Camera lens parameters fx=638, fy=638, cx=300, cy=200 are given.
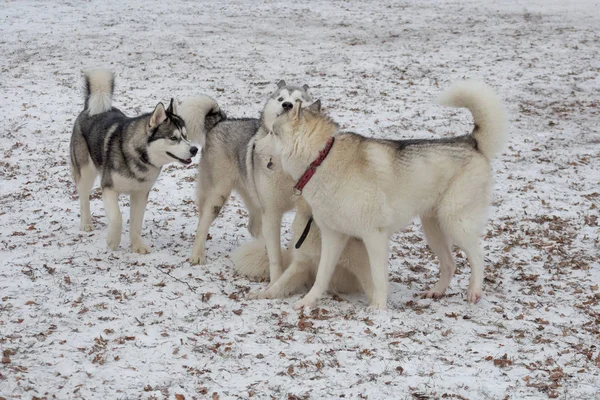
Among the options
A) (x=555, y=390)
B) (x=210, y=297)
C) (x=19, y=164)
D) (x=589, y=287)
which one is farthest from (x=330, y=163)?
(x=19, y=164)

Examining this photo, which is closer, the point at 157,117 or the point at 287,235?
the point at 157,117

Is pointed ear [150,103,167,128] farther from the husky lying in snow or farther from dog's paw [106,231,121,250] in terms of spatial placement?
the husky lying in snow

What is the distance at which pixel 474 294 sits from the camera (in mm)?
5676

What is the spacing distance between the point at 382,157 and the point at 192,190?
4.74 metres

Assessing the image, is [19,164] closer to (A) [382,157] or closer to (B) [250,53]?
(A) [382,157]

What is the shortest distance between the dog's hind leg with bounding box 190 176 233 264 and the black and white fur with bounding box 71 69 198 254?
16.4 inches

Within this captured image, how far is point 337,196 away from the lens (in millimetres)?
5273

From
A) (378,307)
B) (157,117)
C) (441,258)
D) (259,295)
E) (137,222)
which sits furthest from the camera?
(137,222)

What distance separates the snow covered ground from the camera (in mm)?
4230

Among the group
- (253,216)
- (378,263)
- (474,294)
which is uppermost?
(378,263)

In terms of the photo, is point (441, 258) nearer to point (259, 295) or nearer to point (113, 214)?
point (259, 295)

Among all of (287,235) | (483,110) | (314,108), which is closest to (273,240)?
(314,108)

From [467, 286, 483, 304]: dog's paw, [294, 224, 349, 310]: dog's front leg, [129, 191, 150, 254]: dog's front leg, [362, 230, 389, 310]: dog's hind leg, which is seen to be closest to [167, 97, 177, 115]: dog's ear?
[129, 191, 150, 254]: dog's front leg

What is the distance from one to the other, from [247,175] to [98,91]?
2.46 metres
